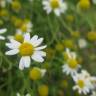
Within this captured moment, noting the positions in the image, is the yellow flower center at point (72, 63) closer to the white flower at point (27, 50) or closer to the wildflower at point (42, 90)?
the wildflower at point (42, 90)

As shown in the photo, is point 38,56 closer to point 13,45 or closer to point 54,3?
point 13,45

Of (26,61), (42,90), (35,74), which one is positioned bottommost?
(42,90)

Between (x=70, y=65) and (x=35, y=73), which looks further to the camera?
(x=70, y=65)

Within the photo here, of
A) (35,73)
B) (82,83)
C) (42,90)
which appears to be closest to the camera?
(35,73)

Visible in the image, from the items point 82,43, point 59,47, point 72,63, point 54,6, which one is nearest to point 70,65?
point 72,63

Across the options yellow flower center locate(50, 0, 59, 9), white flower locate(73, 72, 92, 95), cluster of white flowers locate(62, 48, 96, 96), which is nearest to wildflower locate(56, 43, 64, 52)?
cluster of white flowers locate(62, 48, 96, 96)

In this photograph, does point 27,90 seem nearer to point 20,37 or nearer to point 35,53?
point 35,53

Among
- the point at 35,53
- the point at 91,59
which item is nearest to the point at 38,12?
the point at 91,59
